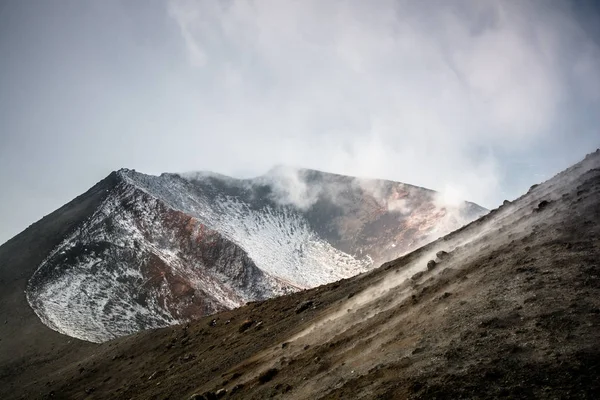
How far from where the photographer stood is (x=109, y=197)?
3364 inches

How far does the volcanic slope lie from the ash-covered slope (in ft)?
83.7

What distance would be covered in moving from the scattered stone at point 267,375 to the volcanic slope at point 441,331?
0.40 ft

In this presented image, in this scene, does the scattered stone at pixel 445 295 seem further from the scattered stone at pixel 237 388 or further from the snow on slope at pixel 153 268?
the snow on slope at pixel 153 268

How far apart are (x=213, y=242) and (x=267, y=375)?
71717 mm

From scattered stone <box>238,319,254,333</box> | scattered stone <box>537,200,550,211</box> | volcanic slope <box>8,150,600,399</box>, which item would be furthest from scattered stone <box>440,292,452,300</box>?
scattered stone <box>238,319,254,333</box>

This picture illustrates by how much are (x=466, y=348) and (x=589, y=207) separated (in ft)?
36.9

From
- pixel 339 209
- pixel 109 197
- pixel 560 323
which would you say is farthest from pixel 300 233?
pixel 560 323

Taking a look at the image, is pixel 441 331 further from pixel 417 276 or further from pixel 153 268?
pixel 153 268

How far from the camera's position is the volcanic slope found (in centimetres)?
1047

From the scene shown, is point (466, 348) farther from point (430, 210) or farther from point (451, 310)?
point (430, 210)

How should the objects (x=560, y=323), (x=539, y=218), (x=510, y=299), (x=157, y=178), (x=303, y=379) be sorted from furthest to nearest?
1. (x=157, y=178)
2. (x=539, y=218)
3. (x=303, y=379)
4. (x=510, y=299)
5. (x=560, y=323)

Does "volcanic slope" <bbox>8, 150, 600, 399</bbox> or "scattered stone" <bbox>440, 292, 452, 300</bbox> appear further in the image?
"scattered stone" <bbox>440, 292, 452, 300</bbox>

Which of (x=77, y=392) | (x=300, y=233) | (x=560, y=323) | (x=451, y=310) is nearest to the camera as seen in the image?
(x=560, y=323)

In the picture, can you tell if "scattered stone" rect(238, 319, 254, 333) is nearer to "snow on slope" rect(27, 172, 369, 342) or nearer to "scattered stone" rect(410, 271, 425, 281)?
"scattered stone" rect(410, 271, 425, 281)
